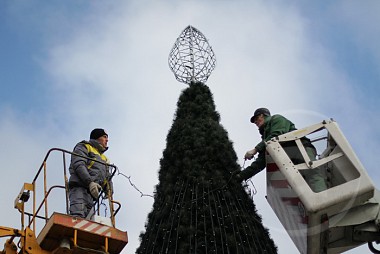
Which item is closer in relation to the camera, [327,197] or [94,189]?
[327,197]

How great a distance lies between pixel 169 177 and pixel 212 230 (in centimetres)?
151

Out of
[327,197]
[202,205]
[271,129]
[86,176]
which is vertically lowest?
[327,197]

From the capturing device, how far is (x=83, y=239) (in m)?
9.13

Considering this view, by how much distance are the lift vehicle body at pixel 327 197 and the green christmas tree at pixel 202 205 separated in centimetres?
203

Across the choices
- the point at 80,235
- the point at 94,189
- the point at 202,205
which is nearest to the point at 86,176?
the point at 94,189

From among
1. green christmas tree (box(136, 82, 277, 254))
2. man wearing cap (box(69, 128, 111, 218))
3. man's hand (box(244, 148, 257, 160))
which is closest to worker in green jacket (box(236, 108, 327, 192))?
man's hand (box(244, 148, 257, 160))

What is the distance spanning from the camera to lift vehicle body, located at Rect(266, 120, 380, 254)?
8.64 m

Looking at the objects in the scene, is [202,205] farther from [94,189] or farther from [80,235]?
[80,235]

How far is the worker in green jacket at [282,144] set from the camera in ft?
29.7

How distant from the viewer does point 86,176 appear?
9.76 meters

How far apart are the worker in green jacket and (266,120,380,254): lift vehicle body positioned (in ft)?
0.33

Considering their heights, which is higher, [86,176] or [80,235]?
[86,176]

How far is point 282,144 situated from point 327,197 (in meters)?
1.08

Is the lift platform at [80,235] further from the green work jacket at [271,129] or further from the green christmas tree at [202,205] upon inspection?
the green christmas tree at [202,205]
